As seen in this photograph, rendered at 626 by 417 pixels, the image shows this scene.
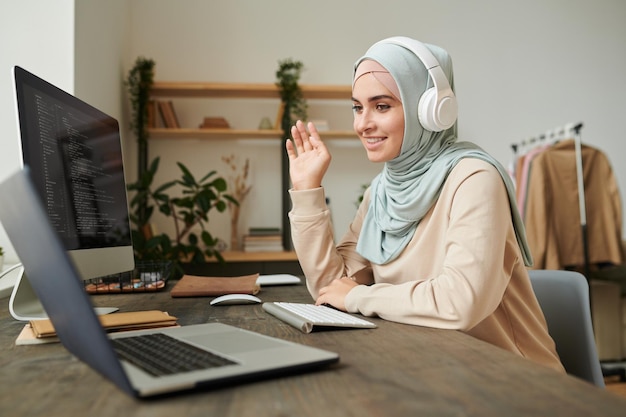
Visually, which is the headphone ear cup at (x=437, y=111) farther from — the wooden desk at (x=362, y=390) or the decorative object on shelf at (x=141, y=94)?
the decorative object on shelf at (x=141, y=94)

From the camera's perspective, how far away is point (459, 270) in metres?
1.04

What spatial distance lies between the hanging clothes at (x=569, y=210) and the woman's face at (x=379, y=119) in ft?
7.73

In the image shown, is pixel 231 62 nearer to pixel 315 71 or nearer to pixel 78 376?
pixel 315 71

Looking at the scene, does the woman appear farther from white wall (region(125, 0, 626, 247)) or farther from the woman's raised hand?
white wall (region(125, 0, 626, 247))

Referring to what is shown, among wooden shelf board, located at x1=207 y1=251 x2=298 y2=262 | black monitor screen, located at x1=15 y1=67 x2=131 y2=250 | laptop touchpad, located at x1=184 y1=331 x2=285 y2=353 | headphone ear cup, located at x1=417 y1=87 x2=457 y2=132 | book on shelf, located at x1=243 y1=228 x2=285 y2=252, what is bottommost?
wooden shelf board, located at x1=207 y1=251 x2=298 y2=262

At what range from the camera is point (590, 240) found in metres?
3.49

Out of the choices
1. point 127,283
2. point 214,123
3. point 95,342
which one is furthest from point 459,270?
point 214,123

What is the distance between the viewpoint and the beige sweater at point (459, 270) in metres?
1.01

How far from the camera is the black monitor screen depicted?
0.96 meters

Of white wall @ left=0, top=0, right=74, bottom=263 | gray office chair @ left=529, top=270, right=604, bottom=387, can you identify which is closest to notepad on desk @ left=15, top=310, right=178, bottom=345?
gray office chair @ left=529, top=270, right=604, bottom=387

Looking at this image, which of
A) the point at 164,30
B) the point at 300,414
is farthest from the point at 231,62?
the point at 300,414

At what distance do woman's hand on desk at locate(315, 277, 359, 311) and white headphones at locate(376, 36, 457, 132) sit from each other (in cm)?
43

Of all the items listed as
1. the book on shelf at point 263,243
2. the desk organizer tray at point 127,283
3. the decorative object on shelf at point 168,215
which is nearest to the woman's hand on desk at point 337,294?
the desk organizer tray at point 127,283

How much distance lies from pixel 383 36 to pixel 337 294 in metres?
3.38
